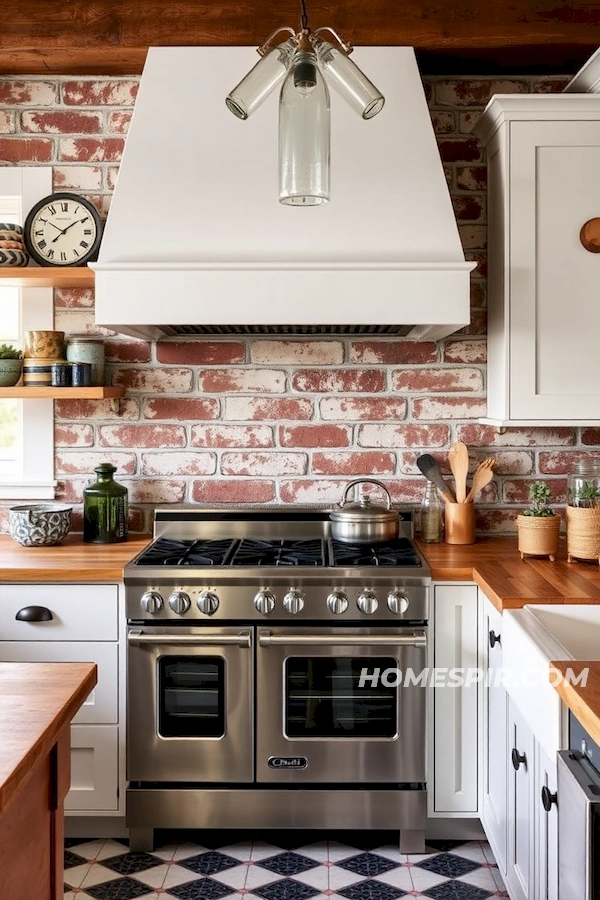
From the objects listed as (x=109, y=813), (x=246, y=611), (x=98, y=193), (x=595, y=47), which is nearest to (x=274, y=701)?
(x=246, y=611)

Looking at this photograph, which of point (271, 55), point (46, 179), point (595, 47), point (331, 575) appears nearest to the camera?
point (271, 55)

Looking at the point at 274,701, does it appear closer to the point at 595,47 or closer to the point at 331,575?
the point at 331,575

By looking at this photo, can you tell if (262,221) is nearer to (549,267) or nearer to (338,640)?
(549,267)

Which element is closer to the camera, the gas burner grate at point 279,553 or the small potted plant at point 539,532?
the gas burner grate at point 279,553

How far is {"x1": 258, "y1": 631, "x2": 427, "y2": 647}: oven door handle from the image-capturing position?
264 centimetres

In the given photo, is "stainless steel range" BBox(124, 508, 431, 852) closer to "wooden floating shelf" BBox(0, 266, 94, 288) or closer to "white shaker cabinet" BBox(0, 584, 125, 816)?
"white shaker cabinet" BBox(0, 584, 125, 816)

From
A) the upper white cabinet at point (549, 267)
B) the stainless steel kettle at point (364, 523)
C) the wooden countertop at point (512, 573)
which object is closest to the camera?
the wooden countertop at point (512, 573)

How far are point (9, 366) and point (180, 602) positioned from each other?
1093 mm

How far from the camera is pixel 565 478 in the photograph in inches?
130

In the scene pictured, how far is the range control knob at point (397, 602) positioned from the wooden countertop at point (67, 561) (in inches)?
31.2

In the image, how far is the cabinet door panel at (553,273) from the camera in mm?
2822

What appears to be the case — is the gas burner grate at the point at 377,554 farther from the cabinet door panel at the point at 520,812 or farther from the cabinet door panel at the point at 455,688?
the cabinet door panel at the point at 520,812

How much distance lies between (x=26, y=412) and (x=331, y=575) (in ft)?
4.45

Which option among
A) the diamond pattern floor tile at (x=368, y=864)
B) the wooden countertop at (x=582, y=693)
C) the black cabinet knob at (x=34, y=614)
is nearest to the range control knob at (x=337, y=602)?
the diamond pattern floor tile at (x=368, y=864)
